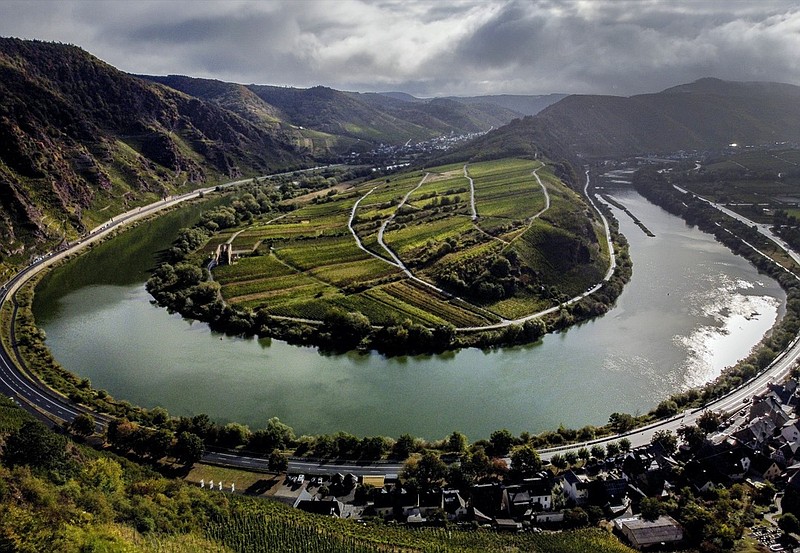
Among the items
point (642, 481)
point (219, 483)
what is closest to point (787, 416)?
point (642, 481)

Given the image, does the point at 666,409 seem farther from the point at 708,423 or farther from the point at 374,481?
the point at 374,481

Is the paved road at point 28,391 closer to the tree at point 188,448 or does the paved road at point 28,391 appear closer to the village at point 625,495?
the tree at point 188,448

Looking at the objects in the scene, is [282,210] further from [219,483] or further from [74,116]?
[219,483]

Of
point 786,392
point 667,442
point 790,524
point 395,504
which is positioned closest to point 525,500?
point 395,504

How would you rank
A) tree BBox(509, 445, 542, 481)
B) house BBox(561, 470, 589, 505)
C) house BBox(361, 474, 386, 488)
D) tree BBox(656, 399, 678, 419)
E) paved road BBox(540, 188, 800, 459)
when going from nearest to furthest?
house BBox(561, 470, 589, 505), house BBox(361, 474, 386, 488), tree BBox(509, 445, 542, 481), paved road BBox(540, 188, 800, 459), tree BBox(656, 399, 678, 419)

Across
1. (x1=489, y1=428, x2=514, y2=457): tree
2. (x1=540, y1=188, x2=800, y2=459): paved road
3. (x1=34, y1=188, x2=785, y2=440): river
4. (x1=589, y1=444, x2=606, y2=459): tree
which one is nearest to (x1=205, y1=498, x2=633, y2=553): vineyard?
(x1=589, y1=444, x2=606, y2=459): tree

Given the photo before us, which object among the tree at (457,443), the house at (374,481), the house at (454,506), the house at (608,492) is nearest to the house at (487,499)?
the house at (454,506)

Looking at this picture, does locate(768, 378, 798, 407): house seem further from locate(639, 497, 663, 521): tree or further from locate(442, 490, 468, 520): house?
locate(442, 490, 468, 520): house
